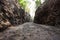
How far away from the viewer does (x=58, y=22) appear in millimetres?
6145

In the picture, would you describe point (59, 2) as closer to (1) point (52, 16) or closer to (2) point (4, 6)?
(1) point (52, 16)

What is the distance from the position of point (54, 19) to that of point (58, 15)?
1.27 ft

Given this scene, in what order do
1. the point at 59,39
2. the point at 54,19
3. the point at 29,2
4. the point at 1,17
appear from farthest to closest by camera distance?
the point at 29,2
the point at 54,19
the point at 1,17
the point at 59,39

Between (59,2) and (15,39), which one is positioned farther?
(59,2)

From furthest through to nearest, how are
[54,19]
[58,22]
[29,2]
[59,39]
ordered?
[29,2] → [54,19] → [58,22] → [59,39]

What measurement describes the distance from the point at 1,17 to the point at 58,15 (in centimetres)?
319

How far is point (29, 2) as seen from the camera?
18.0 m

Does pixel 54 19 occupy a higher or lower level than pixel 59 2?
lower

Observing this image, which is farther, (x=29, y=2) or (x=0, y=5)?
(x=29, y=2)

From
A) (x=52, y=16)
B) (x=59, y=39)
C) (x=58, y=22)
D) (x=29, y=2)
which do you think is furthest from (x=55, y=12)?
(x=29, y=2)

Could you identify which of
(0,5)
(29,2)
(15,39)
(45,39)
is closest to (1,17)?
(0,5)

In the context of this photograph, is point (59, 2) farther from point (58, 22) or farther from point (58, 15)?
point (58, 22)

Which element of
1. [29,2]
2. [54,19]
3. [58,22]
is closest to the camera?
[58,22]

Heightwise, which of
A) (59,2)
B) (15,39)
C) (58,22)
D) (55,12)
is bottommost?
(15,39)
